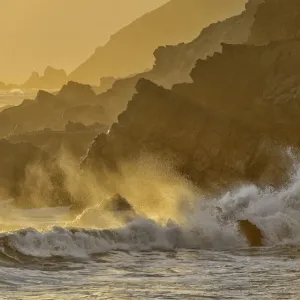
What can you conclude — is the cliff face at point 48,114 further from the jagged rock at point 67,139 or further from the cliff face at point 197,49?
the jagged rock at point 67,139

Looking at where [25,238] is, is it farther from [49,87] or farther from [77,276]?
[49,87]

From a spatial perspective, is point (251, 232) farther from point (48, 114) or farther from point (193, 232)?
point (48, 114)

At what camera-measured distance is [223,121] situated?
3450 cm

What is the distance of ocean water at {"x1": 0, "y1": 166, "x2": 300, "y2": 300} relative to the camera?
15.2m

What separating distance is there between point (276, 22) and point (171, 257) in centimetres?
3377

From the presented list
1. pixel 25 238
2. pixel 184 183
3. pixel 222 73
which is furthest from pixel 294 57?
pixel 25 238

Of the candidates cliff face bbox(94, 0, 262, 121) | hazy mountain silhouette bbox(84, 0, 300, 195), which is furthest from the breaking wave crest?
cliff face bbox(94, 0, 262, 121)

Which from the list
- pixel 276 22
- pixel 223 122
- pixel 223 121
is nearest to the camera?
pixel 223 122

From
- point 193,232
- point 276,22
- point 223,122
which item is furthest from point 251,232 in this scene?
point 276,22

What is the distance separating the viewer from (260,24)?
52.7m

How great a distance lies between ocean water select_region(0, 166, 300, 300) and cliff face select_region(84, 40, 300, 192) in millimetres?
4199

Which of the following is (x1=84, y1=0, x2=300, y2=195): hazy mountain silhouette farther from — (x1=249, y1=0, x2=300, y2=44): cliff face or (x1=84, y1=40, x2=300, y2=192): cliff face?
(x1=249, y1=0, x2=300, y2=44): cliff face

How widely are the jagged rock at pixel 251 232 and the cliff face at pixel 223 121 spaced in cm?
672

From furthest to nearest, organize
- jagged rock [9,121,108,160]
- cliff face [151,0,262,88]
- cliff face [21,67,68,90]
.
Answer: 1. cliff face [21,67,68,90]
2. cliff face [151,0,262,88]
3. jagged rock [9,121,108,160]
